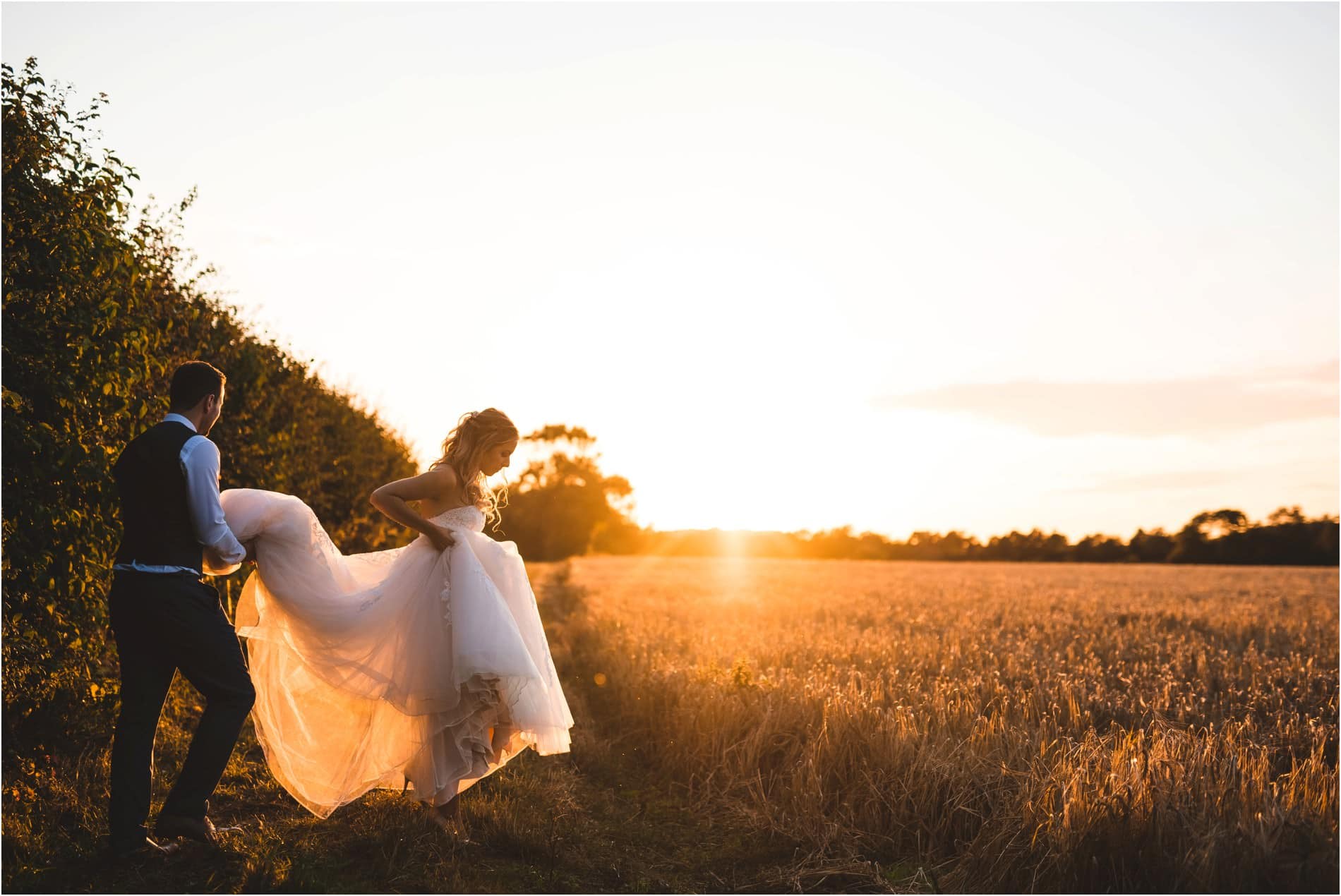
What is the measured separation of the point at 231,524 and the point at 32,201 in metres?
2.22

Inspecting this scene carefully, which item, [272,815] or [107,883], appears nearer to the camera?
[107,883]

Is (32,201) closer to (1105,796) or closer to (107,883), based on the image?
(107,883)

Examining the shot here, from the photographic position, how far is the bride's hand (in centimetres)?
562

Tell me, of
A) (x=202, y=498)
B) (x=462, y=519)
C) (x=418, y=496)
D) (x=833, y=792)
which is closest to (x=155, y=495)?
(x=202, y=498)

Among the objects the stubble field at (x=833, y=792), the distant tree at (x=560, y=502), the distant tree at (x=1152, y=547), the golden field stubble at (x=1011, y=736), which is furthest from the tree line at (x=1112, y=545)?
the stubble field at (x=833, y=792)

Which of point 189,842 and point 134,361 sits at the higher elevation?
point 134,361

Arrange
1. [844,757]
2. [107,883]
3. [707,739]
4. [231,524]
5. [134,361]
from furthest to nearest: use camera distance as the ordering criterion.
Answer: [707,739]
[844,757]
[134,361]
[231,524]
[107,883]

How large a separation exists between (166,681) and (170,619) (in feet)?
1.42

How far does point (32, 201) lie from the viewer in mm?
5324

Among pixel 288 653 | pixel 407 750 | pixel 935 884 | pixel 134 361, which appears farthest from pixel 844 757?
pixel 134 361

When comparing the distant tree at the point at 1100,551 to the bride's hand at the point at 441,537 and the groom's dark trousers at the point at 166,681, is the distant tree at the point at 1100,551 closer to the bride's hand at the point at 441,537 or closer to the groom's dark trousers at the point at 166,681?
the bride's hand at the point at 441,537

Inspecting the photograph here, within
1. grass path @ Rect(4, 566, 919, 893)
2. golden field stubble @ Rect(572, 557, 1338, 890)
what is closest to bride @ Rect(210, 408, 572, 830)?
grass path @ Rect(4, 566, 919, 893)

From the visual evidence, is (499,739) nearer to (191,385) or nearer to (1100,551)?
(191,385)

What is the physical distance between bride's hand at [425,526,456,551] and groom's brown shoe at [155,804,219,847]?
1.95 m
